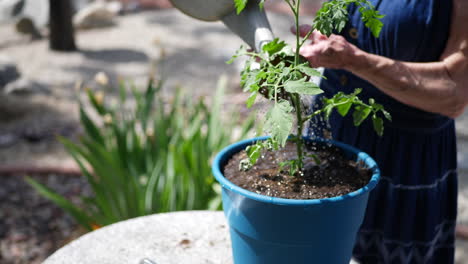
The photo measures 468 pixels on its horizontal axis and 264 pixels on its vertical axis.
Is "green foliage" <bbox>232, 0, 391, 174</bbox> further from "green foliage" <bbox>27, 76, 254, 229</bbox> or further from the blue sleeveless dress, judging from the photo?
"green foliage" <bbox>27, 76, 254, 229</bbox>

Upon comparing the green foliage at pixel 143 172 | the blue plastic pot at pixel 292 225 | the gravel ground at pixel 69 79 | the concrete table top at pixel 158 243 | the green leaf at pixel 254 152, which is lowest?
the gravel ground at pixel 69 79

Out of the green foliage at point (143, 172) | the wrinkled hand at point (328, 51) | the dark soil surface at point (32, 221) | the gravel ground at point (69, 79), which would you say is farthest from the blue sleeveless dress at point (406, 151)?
the dark soil surface at point (32, 221)

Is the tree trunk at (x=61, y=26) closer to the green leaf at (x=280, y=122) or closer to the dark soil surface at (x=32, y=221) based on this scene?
the dark soil surface at (x=32, y=221)

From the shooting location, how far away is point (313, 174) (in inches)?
36.3

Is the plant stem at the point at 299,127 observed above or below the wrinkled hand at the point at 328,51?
below

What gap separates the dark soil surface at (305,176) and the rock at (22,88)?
12.5ft

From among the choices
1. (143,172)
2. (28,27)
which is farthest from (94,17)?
(143,172)

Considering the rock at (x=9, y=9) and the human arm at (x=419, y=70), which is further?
the rock at (x=9, y=9)

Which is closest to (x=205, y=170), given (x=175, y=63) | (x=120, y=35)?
(x=175, y=63)

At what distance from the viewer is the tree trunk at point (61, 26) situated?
5.43m

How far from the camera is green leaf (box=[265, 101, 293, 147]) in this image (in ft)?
2.50

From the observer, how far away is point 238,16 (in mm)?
1005

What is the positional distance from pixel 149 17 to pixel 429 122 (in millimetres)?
6659

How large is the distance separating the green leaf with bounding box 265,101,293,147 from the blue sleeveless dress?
23.6 inches
